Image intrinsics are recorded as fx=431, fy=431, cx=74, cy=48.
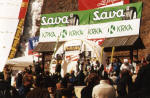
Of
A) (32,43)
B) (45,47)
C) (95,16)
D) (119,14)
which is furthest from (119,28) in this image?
(32,43)

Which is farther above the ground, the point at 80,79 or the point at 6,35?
the point at 6,35

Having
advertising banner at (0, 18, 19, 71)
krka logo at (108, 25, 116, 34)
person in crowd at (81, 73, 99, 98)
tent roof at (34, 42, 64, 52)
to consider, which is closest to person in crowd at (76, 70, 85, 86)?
krka logo at (108, 25, 116, 34)

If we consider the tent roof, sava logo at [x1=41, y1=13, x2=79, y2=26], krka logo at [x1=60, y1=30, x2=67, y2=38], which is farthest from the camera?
the tent roof

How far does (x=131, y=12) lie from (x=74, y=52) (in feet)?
15.2

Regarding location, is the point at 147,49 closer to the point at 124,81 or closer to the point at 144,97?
the point at 124,81

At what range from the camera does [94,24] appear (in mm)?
31281

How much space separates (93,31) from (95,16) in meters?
1.33

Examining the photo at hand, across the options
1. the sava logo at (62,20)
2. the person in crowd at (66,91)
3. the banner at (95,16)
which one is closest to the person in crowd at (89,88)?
the person in crowd at (66,91)

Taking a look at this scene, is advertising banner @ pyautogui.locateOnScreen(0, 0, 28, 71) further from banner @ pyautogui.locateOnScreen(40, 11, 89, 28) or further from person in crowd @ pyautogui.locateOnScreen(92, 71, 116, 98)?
person in crowd @ pyautogui.locateOnScreen(92, 71, 116, 98)

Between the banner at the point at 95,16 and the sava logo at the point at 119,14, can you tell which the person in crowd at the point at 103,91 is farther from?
the sava logo at the point at 119,14

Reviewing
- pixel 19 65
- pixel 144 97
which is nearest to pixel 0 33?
pixel 19 65

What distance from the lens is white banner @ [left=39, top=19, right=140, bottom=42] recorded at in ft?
92.8

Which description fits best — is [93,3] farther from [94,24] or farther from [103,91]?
[103,91]

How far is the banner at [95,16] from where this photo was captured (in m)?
28.7
